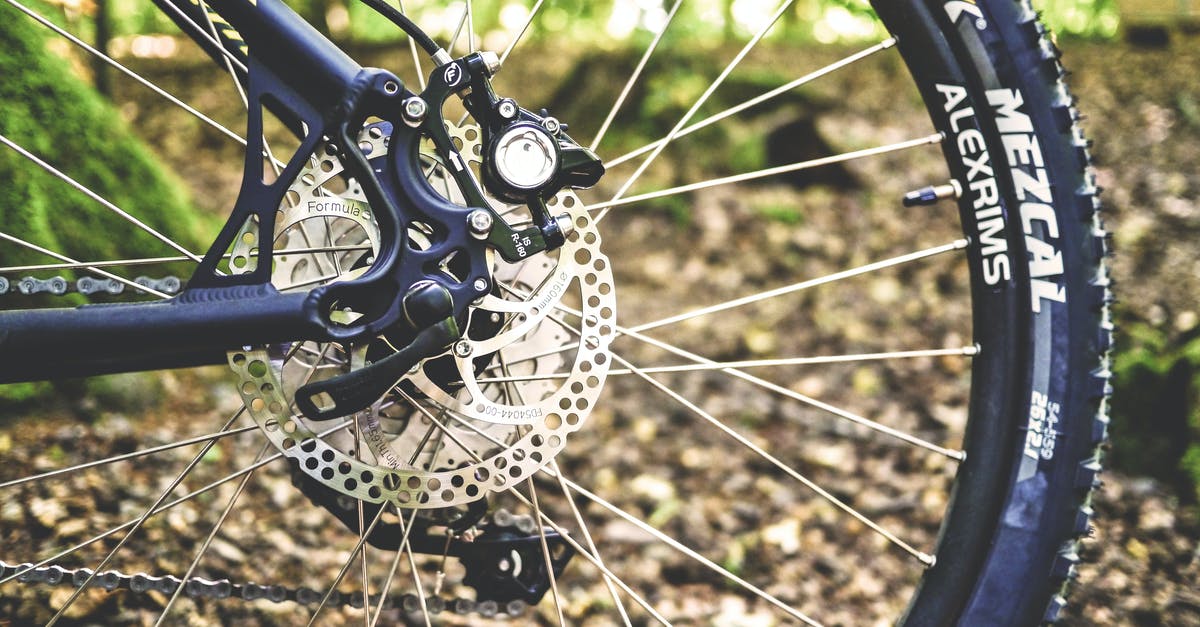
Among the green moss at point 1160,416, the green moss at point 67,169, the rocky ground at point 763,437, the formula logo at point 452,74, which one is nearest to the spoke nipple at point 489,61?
the formula logo at point 452,74

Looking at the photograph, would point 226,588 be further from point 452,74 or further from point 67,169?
point 67,169

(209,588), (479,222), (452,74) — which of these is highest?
(452,74)

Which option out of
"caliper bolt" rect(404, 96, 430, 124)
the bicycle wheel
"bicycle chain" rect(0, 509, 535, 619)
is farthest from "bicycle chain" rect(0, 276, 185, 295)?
"caliper bolt" rect(404, 96, 430, 124)

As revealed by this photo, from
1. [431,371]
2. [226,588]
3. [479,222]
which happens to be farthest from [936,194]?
[226,588]

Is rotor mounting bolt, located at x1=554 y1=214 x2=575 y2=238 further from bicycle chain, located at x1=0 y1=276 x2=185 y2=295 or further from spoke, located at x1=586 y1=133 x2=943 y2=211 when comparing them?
bicycle chain, located at x1=0 y1=276 x2=185 y2=295

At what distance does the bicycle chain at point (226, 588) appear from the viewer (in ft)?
4.28

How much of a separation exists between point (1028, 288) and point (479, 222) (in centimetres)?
80

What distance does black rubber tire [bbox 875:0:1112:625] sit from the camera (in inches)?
47.8

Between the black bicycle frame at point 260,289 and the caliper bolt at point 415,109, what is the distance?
0.01 meters

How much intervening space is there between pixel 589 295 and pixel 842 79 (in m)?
3.67

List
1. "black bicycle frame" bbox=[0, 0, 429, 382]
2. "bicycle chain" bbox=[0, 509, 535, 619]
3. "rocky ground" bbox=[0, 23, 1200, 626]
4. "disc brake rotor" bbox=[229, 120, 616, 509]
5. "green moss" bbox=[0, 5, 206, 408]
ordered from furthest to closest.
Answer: "green moss" bbox=[0, 5, 206, 408] < "rocky ground" bbox=[0, 23, 1200, 626] < "bicycle chain" bbox=[0, 509, 535, 619] < "disc brake rotor" bbox=[229, 120, 616, 509] < "black bicycle frame" bbox=[0, 0, 429, 382]

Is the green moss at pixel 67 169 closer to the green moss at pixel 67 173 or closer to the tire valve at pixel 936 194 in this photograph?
the green moss at pixel 67 173

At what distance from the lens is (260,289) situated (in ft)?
3.67

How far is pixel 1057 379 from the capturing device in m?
1.22
